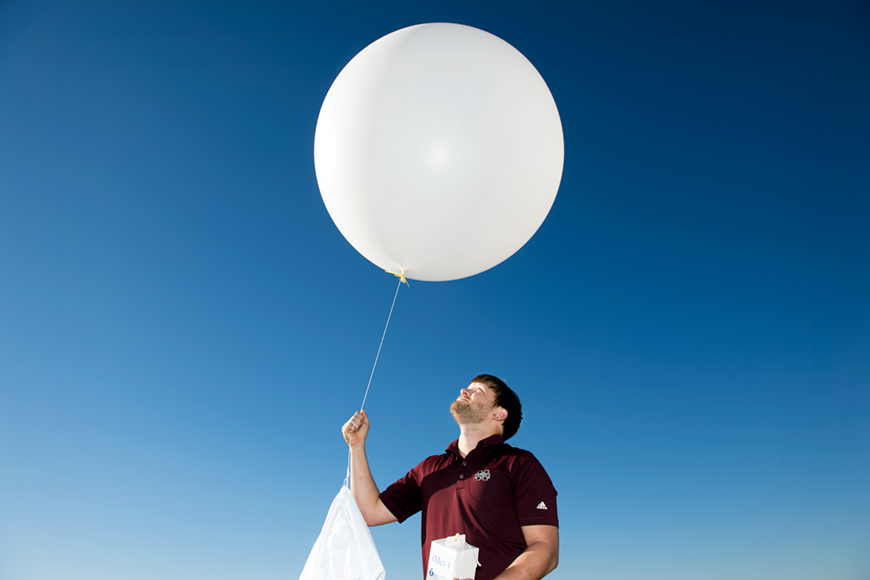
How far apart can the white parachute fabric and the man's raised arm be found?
0.25 m

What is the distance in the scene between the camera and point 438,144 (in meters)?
2.48

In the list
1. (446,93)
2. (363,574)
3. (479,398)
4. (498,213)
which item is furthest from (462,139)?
(363,574)

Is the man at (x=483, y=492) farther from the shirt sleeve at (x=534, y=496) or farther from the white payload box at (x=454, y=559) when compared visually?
the white payload box at (x=454, y=559)

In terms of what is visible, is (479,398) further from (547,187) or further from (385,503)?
(547,187)

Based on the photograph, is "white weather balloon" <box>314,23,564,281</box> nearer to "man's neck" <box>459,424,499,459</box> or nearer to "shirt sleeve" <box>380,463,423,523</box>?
"man's neck" <box>459,424,499,459</box>

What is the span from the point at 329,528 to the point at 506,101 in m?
2.17

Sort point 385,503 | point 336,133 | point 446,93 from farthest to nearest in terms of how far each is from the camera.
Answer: point 385,503 < point 336,133 < point 446,93

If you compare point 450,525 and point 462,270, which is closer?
point 450,525

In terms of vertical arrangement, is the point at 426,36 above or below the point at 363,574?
above

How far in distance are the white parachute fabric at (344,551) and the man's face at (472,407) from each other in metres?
0.70

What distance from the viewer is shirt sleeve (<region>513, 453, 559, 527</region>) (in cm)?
242

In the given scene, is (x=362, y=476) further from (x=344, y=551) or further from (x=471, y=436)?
(x=471, y=436)

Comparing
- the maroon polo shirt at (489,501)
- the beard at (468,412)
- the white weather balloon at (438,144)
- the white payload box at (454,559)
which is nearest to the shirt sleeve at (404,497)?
the maroon polo shirt at (489,501)

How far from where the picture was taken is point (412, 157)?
2.50 meters
